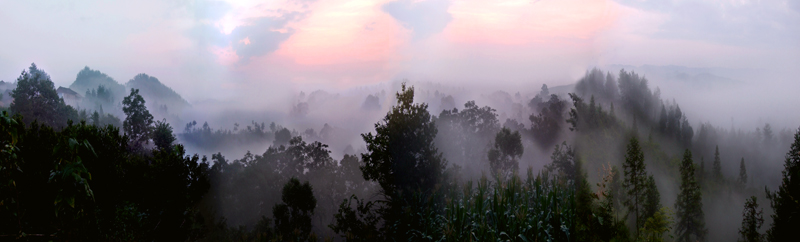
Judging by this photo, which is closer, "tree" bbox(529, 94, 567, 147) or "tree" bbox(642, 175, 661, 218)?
"tree" bbox(642, 175, 661, 218)

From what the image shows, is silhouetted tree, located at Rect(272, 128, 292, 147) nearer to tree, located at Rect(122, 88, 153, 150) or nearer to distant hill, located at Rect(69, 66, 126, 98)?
tree, located at Rect(122, 88, 153, 150)

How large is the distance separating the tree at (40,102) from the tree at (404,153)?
60.5 metres

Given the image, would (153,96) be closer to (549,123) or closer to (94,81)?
(94,81)

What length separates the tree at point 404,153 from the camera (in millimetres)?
14555

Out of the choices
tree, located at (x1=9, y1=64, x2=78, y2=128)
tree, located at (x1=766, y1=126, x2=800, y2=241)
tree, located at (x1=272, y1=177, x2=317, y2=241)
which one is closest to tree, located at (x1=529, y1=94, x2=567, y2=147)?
tree, located at (x1=766, y1=126, x2=800, y2=241)

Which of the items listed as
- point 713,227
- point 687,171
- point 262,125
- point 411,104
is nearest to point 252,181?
point 411,104

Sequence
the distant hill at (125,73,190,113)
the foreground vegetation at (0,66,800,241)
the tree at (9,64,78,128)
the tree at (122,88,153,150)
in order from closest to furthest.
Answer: the foreground vegetation at (0,66,800,241)
the tree at (122,88,153,150)
the tree at (9,64,78,128)
the distant hill at (125,73,190,113)

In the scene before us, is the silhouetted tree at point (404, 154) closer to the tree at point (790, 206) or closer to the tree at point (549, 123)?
the tree at point (790, 206)

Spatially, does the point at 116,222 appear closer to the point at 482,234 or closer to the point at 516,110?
the point at 482,234

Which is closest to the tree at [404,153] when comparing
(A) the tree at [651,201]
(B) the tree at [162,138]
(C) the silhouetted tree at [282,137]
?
(A) the tree at [651,201]

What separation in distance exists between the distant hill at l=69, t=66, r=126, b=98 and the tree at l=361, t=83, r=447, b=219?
667 feet

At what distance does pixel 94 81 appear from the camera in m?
184

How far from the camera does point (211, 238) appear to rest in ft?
108

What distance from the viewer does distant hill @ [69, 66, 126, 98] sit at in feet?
A: 592
